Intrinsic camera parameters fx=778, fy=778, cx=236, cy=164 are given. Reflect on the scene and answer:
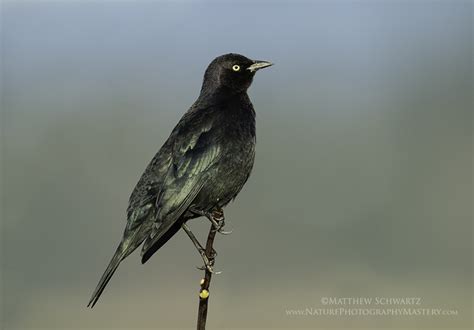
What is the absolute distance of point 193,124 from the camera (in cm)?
630

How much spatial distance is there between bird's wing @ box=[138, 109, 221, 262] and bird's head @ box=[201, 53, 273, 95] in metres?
0.73

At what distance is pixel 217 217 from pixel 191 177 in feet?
1.24

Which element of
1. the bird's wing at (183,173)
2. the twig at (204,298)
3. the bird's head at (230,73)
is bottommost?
the twig at (204,298)

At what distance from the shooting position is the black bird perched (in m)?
5.84

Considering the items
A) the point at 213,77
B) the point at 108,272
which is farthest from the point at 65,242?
the point at 108,272

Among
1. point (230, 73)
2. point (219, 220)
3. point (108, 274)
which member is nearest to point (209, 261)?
point (219, 220)

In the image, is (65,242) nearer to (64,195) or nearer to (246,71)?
(64,195)

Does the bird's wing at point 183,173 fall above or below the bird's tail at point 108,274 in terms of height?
above

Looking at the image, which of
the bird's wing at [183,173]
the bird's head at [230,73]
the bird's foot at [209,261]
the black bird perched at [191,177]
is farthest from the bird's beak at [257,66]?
the bird's foot at [209,261]

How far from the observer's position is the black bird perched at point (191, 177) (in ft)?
19.2

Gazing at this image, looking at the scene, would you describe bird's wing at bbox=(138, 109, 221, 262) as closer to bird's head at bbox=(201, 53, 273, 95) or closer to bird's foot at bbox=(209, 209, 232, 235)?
bird's foot at bbox=(209, 209, 232, 235)

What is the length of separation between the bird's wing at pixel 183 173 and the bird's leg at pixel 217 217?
17 cm

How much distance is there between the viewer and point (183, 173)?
597 centimetres

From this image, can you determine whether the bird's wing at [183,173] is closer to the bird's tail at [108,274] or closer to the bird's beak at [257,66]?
the bird's tail at [108,274]
